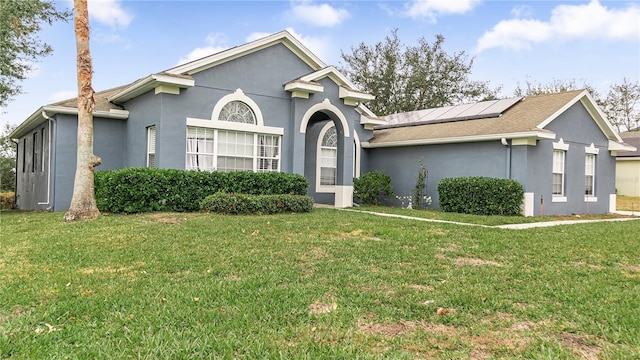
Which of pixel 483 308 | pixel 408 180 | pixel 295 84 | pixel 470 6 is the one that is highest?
pixel 470 6

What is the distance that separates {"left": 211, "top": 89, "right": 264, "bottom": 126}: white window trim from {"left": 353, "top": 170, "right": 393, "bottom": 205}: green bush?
5053 mm

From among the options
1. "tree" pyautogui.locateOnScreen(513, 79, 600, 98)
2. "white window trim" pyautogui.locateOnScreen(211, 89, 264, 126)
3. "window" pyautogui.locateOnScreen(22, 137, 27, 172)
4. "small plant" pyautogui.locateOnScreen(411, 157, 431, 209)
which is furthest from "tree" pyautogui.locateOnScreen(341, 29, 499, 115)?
"window" pyautogui.locateOnScreen(22, 137, 27, 172)

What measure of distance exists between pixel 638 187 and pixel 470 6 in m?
18.8

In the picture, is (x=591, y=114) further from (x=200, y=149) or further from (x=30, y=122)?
(x=30, y=122)

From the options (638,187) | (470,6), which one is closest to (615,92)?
(638,187)

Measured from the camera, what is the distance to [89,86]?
11.2 meters

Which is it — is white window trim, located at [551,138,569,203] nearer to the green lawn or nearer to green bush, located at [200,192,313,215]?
the green lawn

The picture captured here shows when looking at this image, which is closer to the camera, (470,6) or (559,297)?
(559,297)

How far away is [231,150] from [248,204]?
277cm

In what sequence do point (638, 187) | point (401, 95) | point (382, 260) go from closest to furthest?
point (382, 260) → point (638, 187) → point (401, 95)

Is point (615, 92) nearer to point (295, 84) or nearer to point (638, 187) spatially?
point (638, 187)

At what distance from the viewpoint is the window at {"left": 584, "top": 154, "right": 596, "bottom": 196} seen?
56.3 ft

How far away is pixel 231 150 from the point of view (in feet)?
45.5

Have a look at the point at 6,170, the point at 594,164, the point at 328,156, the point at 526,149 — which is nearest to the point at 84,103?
the point at 328,156
